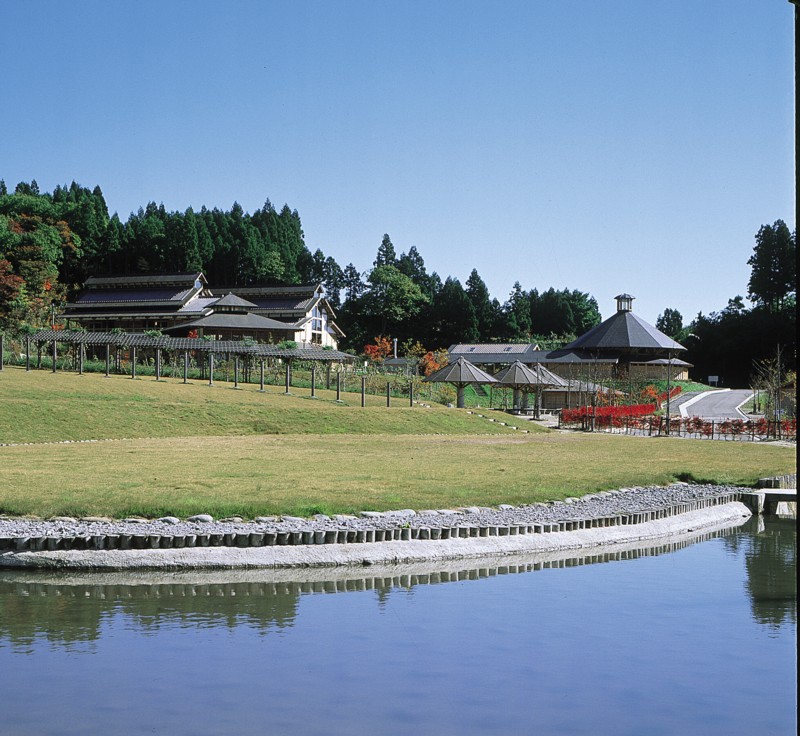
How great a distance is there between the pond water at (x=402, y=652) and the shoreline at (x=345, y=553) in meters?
0.19

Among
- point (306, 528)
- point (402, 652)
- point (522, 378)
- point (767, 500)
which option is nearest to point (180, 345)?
point (522, 378)

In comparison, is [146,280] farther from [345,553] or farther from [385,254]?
[345,553]

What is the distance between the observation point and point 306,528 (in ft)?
44.5

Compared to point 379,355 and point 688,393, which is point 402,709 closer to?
point 688,393

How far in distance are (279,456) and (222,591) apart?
11549mm

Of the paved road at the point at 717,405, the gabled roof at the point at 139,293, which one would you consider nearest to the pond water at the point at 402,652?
the paved road at the point at 717,405

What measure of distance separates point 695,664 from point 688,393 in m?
61.7

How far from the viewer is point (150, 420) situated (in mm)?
30734

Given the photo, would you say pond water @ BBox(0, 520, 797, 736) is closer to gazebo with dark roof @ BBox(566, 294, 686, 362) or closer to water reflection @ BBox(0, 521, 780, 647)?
water reflection @ BBox(0, 521, 780, 647)

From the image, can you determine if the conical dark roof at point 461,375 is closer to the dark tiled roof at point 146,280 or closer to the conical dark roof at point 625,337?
the conical dark roof at point 625,337

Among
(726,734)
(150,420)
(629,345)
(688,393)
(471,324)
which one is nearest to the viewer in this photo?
(726,734)

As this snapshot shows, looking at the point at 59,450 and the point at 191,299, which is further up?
the point at 191,299

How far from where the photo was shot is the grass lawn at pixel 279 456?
15539mm

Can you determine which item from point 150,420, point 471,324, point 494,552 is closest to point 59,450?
point 150,420
